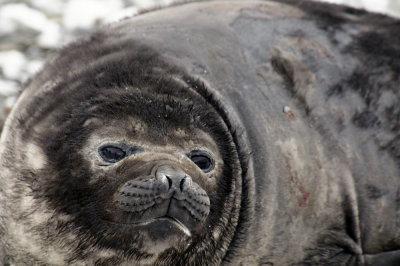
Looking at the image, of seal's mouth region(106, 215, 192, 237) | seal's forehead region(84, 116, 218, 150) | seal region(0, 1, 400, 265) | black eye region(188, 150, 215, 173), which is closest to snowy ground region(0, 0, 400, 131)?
seal region(0, 1, 400, 265)

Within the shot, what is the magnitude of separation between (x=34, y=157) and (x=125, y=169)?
52 centimetres

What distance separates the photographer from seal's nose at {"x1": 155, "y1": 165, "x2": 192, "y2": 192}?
3.33 metres

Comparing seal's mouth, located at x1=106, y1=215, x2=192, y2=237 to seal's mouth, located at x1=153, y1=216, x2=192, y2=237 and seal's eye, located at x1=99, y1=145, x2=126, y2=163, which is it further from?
seal's eye, located at x1=99, y1=145, x2=126, y2=163

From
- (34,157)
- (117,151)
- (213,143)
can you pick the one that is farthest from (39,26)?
(117,151)

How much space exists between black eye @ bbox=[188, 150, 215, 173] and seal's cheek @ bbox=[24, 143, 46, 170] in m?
0.69

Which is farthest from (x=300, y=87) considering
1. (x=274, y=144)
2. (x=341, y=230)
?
(x=341, y=230)

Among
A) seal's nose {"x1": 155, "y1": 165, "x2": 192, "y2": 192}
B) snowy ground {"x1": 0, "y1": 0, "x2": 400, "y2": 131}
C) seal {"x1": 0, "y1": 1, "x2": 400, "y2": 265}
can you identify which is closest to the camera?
seal's nose {"x1": 155, "y1": 165, "x2": 192, "y2": 192}

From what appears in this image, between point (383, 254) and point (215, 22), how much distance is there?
163cm

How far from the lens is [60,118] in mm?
3791

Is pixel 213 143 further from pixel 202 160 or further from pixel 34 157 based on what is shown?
pixel 34 157

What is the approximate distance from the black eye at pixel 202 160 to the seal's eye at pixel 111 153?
333 millimetres

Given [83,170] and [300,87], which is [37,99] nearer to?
[83,170]

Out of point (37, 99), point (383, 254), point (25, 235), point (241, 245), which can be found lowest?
point (383, 254)

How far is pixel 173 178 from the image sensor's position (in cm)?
334
